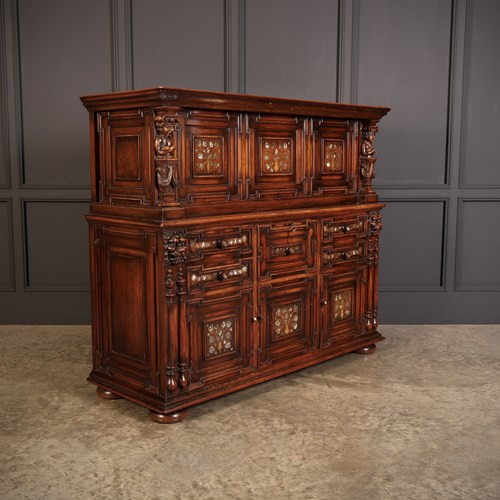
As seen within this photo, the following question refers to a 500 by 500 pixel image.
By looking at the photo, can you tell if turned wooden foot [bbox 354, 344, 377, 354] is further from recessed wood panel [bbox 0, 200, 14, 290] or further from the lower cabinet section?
recessed wood panel [bbox 0, 200, 14, 290]

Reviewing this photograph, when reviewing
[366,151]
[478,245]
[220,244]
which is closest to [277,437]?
[220,244]

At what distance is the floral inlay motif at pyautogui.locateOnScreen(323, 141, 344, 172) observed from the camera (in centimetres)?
432

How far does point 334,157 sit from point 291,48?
1255mm

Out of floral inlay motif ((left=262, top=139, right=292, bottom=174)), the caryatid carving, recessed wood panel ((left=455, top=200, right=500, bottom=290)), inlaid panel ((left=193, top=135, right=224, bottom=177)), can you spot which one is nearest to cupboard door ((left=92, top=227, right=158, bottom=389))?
the caryatid carving

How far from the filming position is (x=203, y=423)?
3496mm

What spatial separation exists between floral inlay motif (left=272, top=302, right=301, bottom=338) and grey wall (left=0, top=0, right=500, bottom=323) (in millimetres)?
1516

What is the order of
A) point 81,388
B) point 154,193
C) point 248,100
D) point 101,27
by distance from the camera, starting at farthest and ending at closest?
point 101,27
point 81,388
point 248,100
point 154,193

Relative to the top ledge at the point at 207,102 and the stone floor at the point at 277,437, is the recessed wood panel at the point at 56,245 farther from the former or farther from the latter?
the top ledge at the point at 207,102

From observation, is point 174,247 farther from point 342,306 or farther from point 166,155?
point 342,306

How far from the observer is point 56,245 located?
532 cm

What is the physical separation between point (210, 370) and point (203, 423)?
0.31 meters

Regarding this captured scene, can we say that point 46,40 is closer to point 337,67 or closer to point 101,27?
point 101,27

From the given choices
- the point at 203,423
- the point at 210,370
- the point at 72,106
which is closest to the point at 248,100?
the point at 210,370

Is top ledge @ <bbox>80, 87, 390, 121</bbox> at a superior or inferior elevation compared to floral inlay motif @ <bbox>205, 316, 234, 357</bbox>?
superior
